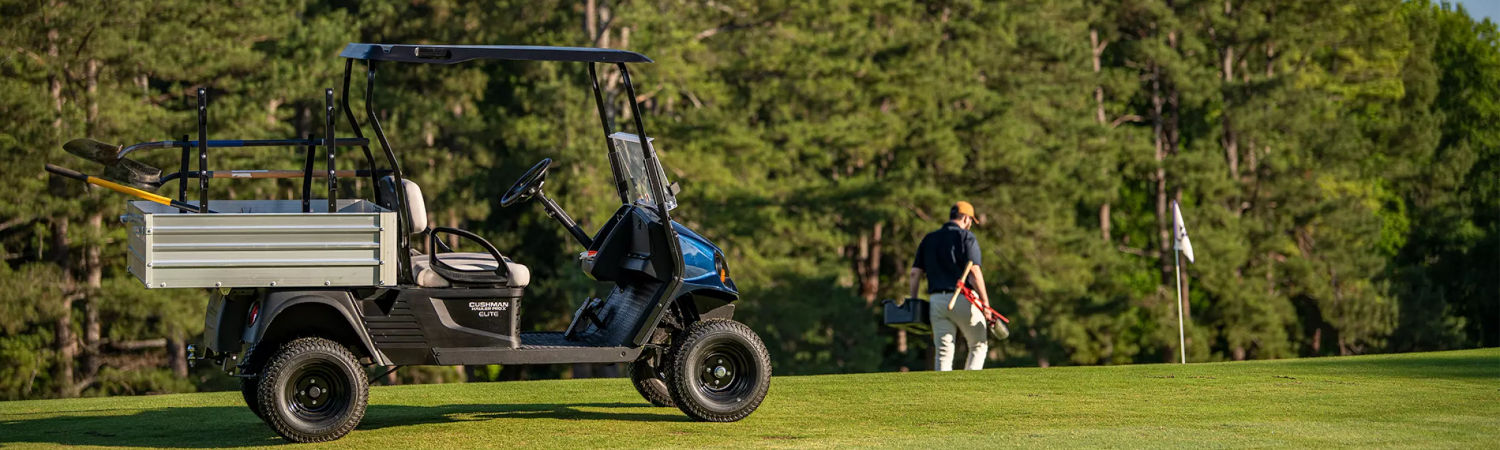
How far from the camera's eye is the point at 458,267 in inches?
351

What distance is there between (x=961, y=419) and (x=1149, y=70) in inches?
1622

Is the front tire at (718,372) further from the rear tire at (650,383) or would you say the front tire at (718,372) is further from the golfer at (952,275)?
the golfer at (952,275)

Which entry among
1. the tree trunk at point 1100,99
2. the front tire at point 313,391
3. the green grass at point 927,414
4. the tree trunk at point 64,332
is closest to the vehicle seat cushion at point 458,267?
the front tire at point 313,391

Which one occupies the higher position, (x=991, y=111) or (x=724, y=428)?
(x=991, y=111)

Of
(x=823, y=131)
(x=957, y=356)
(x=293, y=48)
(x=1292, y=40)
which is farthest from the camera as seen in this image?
(x=1292, y=40)

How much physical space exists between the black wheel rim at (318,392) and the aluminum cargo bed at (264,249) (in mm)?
484

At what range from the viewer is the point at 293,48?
34469 millimetres

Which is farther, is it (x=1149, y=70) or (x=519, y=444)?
(x=1149, y=70)

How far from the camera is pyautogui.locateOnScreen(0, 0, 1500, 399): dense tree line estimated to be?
31.0m

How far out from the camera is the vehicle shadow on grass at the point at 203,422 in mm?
8703

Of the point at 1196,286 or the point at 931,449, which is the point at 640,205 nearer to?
the point at 931,449

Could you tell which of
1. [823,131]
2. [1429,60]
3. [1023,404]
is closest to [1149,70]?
[1429,60]

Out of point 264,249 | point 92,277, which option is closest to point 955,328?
point 264,249

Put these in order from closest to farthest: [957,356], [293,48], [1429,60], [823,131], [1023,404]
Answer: [1023,404], [293,48], [823,131], [957,356], [1429,60]
